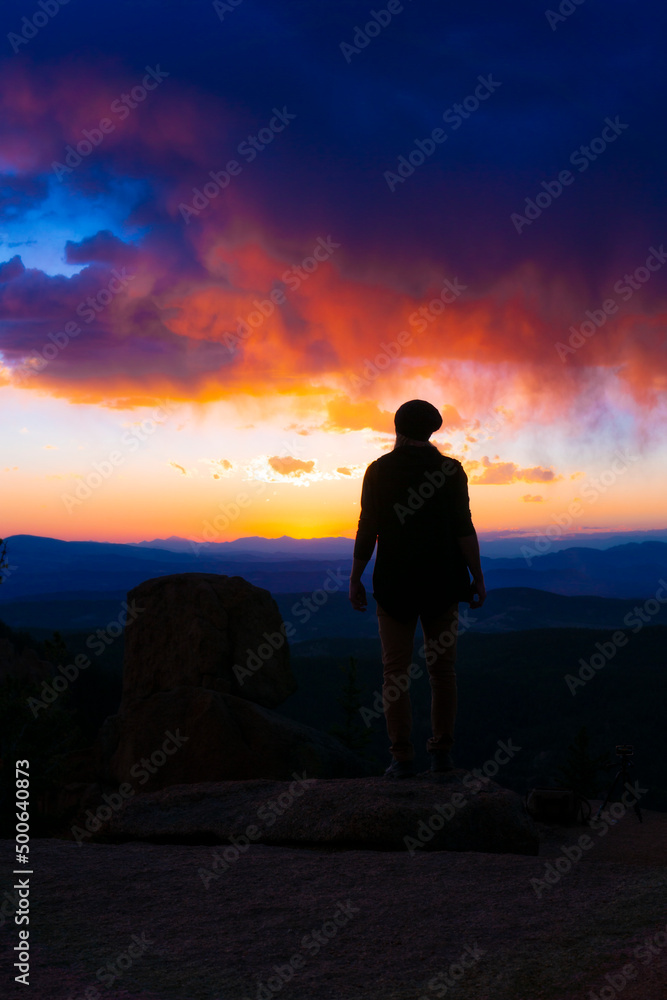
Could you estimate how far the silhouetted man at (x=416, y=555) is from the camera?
20.5 feet

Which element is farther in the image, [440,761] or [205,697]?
[205,697]

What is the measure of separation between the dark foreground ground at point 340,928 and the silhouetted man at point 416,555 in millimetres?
1404

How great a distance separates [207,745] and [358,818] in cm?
573

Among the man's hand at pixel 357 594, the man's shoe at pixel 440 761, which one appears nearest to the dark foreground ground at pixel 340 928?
the man's shoe at pixel 440 761

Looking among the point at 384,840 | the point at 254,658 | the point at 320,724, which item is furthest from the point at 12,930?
the point at 320,724

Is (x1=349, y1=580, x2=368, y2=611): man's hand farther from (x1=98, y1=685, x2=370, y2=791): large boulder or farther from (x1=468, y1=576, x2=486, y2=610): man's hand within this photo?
(x1=98, y1=685, x2=370, y2=791): large boulder

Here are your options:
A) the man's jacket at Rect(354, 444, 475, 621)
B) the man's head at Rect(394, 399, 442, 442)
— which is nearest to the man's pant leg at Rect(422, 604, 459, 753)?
the man's jacket at Rect(354, 444, 475, 621)

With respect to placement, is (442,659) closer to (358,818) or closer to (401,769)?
(401,769)

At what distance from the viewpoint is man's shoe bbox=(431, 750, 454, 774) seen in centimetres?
683

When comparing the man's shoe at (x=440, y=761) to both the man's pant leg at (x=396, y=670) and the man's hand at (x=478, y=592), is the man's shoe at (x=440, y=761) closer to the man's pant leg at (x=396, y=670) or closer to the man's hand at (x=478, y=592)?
the man's pant leg at (x=396, y=670)

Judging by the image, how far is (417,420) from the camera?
21.3 feet

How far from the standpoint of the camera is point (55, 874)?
5105mm

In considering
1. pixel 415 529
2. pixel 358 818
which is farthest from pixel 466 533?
pixel 358 818

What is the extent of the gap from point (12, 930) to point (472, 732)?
82.8m
